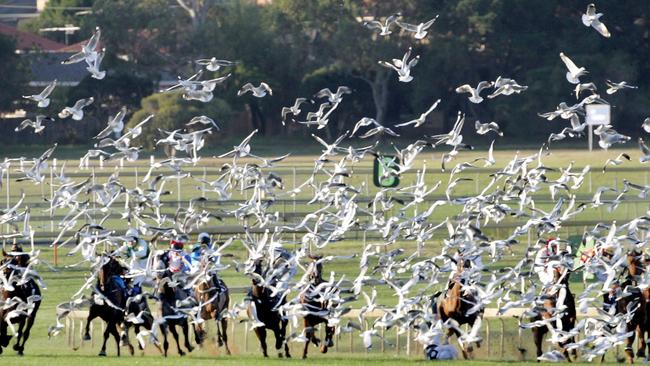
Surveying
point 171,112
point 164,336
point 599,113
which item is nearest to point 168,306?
point 164,336

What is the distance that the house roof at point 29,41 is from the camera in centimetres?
6689

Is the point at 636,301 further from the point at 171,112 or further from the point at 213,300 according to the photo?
the point at 171,112

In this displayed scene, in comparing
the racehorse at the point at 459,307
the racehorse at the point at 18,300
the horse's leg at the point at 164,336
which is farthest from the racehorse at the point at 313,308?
the racehorse at the point at 18,300

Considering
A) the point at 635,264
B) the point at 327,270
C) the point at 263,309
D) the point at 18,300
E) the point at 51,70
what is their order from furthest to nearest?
the point at 51,70
the point at 327,270
the point at 263,309
the point at 18,300
the point at 635,264

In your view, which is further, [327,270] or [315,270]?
[327,270]

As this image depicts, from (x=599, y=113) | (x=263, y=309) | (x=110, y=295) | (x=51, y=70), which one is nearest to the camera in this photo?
(x=110, y=295)

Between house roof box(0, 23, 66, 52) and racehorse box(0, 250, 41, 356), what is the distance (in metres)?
45.3

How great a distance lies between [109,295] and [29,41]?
5292 cm

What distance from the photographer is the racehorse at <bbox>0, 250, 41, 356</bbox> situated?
20000 millimetres

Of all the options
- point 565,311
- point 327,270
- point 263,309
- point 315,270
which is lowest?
point 327,270

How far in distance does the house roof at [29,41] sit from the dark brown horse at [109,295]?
150ft

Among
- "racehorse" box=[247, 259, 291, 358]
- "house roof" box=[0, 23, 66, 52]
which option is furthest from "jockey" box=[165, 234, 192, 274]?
"house roof" box=[0, 23, 66, 52]

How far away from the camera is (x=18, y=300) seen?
794 inches

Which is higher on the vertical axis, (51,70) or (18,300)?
(51,70)
